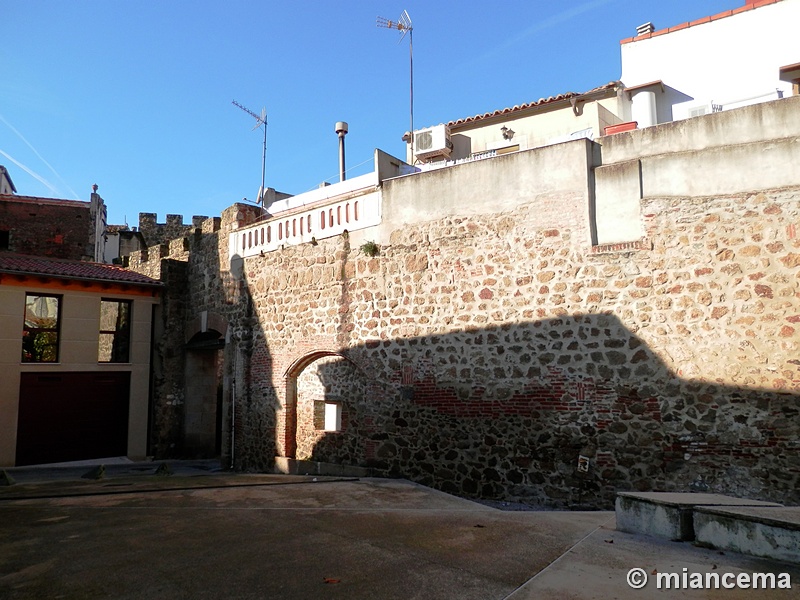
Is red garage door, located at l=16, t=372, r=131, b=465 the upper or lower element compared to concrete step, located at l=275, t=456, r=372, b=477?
upper

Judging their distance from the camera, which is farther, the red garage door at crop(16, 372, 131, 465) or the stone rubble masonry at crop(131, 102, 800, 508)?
the red garage door at crop(16, 372, 131, 465)

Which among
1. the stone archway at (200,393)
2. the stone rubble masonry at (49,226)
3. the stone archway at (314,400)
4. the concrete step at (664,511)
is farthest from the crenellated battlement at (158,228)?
the concrete step at (664,511)

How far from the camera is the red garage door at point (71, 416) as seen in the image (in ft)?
43.0

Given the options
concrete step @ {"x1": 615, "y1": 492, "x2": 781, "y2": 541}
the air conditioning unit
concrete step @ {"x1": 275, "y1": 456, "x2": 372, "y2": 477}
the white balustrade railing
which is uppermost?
the air conditioning unit

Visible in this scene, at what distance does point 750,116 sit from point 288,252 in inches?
321

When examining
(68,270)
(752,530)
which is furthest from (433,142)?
(752,530)

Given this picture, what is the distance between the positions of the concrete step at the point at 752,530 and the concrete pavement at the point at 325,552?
99mm

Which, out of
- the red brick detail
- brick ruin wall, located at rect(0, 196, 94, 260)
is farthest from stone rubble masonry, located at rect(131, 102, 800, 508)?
brick ruin wall, located at rect(0, 196, 94, 260)

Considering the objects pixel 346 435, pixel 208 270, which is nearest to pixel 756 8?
pixel 346 435

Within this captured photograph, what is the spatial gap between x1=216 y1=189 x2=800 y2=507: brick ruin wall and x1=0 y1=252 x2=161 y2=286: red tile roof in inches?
247

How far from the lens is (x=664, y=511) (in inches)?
185

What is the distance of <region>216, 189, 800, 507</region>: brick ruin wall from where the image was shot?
664 cm

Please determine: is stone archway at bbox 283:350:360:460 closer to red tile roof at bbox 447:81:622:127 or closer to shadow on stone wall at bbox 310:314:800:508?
shadow on stone wall at bbox 310:314:800:508

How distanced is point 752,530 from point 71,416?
46.4 ft
